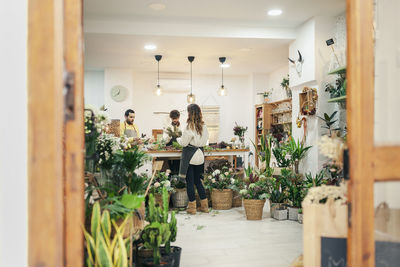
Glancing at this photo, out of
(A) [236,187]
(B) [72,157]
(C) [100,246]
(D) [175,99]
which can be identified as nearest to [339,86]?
(A) [236,187]

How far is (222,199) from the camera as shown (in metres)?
5.55

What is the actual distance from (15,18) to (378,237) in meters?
1.88

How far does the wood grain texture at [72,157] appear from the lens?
1.52 meters

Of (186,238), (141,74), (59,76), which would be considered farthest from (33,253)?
(141,74)

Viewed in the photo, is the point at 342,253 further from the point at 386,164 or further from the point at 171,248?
the point at 171,248

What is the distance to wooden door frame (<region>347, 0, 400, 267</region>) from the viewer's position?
5.01 ft

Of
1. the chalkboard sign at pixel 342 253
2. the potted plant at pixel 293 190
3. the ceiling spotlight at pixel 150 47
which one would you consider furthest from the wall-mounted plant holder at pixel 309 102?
the chalkboard sign at pixel 342 253

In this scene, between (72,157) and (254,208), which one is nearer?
(72,157)

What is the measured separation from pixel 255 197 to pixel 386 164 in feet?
11.3

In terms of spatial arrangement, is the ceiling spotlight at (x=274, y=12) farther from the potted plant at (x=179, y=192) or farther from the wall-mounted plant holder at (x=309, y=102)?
the potted plant at (x=179, y=192)

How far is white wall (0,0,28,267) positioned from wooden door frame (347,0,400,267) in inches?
56.7

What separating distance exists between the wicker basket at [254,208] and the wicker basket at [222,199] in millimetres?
678

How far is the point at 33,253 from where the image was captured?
1.43 metres

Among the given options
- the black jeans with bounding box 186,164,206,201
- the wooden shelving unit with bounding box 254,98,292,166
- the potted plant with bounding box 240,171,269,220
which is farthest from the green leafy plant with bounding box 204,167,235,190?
the wooden shelving unit with bounding box 254,98,292,166
